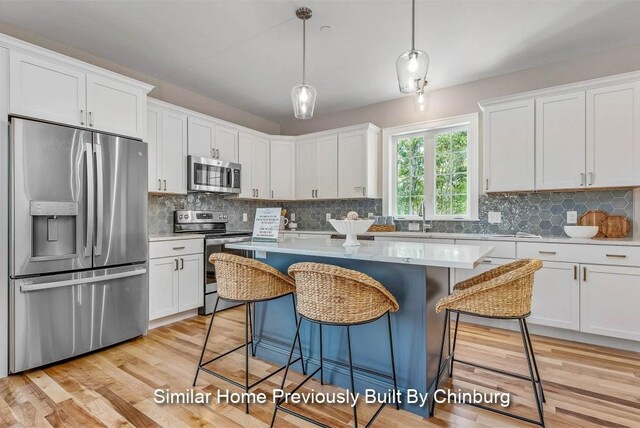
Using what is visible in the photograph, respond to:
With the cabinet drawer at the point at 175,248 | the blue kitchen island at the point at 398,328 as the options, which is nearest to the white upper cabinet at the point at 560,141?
the blue kitchen island at the point at 398,328

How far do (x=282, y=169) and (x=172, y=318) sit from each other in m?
2.57

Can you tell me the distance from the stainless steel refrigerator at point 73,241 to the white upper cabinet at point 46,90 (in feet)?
0.49

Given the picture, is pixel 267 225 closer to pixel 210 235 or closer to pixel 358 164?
pixel 210 235

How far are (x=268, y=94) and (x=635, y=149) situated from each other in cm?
387

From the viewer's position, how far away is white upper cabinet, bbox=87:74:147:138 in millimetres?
2727

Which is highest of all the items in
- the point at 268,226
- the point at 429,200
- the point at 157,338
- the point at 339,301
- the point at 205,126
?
the point at 205,126

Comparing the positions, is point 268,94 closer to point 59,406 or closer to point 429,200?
point 429,200

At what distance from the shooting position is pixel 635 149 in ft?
9.34

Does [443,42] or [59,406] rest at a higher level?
[443,42]

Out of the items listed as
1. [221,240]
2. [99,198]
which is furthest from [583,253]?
[99,198]

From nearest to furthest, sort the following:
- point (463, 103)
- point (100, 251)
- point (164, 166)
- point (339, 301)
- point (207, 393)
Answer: point (339, 301) → point (207, 393) → point (100, 251) → point (164, 166) → point (463, 103)

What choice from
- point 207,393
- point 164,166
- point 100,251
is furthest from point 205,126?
point 207,393

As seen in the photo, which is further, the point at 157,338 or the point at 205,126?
the point at 205,126

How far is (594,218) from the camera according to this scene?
10.4ft
